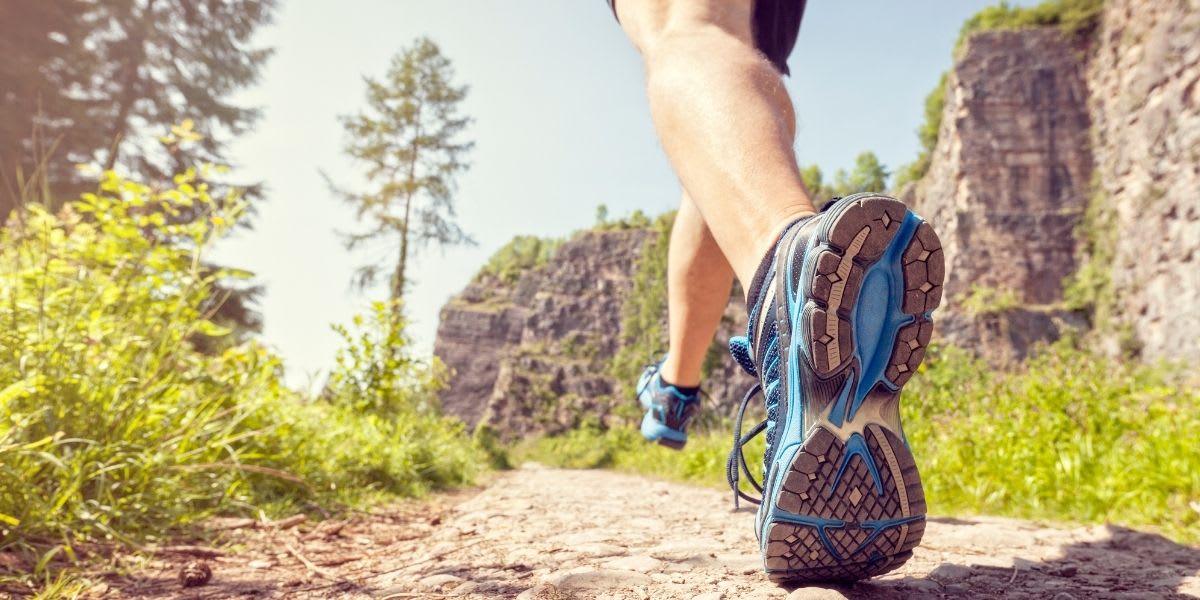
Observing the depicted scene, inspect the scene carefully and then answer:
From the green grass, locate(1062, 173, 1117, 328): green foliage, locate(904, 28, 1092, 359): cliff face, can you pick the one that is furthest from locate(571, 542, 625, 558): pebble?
locate(1062, 173, 1117, 328): green foliage

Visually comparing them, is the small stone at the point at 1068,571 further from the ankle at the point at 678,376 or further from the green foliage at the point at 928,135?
the green foliage at the point at 928,135

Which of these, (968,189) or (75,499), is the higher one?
(968,189)

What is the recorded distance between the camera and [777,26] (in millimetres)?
1336

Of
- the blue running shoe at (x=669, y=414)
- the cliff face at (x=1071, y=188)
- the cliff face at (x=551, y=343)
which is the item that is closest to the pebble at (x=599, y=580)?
the blue running shoe at (x=669, y=414)

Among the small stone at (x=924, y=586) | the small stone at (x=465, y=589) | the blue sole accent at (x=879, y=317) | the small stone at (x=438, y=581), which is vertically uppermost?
the blue sole accent at (x=879, y=317)

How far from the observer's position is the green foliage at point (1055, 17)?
21672 mm

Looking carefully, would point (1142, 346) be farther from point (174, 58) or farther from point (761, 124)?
point (174, 58)

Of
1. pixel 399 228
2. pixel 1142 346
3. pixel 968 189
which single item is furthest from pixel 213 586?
pixel 968 189

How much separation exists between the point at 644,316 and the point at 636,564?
28746 mm

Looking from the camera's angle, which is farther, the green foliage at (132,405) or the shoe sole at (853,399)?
the green foliage at (132,405)

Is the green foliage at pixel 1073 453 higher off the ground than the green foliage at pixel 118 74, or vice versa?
the green foliage at pixel 118 74

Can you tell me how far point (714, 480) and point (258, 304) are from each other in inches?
382

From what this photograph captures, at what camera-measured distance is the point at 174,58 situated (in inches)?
496

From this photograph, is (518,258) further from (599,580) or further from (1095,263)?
(599,580)
